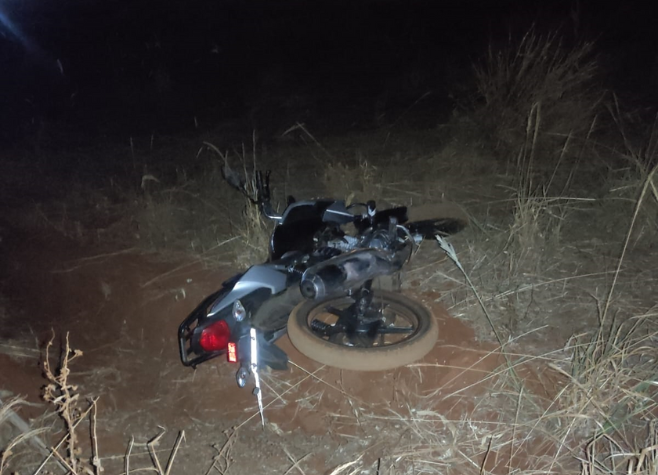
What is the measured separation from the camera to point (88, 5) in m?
15.9

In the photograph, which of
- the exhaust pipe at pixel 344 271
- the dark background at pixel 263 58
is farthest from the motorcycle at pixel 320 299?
the dark background at pixel 263 58

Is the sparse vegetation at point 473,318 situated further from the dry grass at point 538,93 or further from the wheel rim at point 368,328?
the wheel rim at point 368,328

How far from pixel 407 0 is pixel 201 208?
14.3m

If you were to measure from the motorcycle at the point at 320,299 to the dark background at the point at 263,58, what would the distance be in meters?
5.37

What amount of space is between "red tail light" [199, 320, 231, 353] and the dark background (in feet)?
19.8

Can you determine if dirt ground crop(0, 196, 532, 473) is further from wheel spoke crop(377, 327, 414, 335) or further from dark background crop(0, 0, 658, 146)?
dark background crop(0, 0, 658, 146)

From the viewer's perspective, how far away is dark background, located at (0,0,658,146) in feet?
32.5

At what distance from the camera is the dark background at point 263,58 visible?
32.5ft

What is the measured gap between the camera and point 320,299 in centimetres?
252

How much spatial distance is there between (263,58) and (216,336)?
38.8 ft

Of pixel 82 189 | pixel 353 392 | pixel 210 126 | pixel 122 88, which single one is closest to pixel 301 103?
pixel 210 126

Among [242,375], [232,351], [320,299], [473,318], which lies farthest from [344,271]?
[473,318]

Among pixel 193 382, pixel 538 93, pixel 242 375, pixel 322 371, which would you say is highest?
pixel 538 93

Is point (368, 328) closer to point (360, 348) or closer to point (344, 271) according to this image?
point (360, 348)
